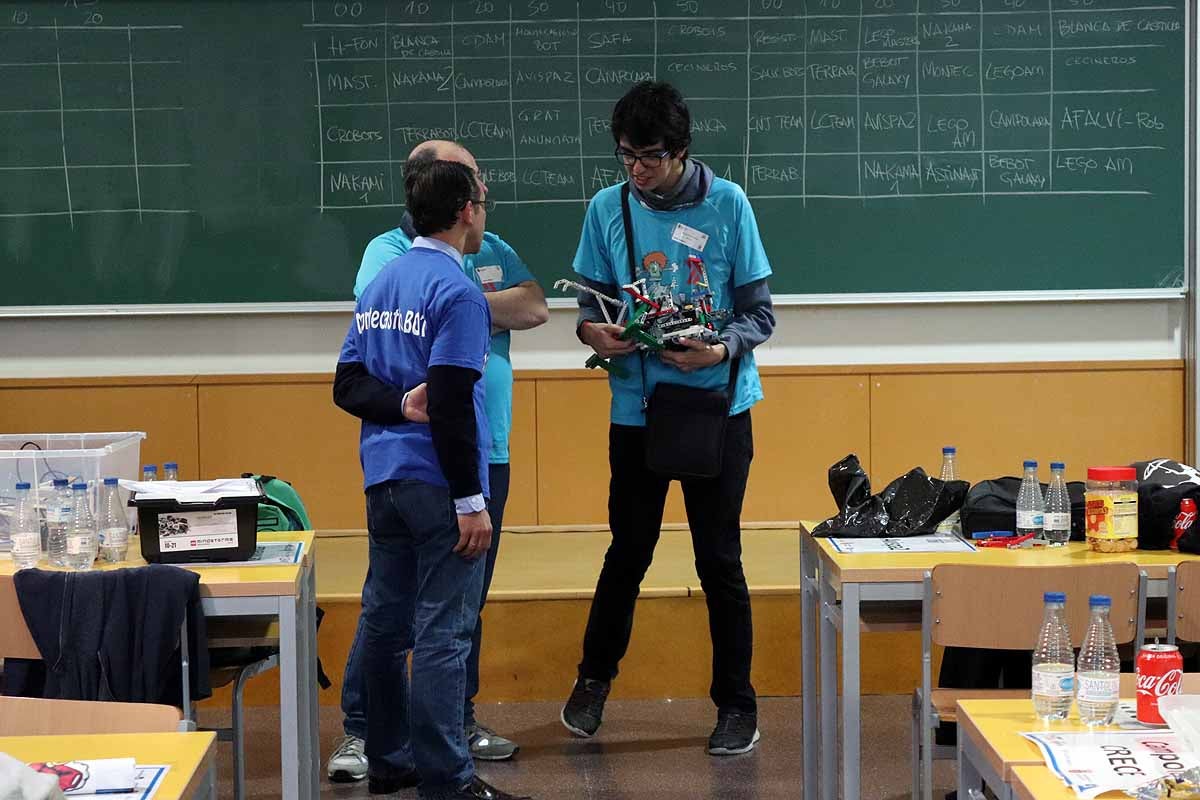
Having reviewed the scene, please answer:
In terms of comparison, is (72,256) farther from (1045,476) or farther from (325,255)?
(1045,476)

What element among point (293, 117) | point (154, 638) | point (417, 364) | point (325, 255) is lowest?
point (154, 638)

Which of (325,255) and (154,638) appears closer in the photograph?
(154,638)

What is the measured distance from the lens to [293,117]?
533cm

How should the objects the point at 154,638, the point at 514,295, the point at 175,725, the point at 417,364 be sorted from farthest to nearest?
the point at 514,295 → the point at 417,364 → the point at 154,638 → the point at 175,725

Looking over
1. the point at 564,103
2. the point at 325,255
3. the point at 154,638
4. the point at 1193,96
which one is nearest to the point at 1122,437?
the point at 1193,96

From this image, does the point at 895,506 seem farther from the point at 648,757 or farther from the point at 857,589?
the point at 648,757

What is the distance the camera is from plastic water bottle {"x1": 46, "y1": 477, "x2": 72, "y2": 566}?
3.05 metres

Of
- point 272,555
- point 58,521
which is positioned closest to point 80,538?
point 58,521

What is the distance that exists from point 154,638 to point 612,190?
1.79 m

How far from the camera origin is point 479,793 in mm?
3330

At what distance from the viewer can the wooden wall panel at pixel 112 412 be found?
5363 millimetres

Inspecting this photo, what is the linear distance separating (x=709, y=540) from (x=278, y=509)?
1.17 meters

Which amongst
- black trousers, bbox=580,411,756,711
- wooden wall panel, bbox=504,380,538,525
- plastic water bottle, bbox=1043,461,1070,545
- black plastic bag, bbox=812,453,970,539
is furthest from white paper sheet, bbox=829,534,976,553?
wooden wall panel, bbox=504,380,538,525

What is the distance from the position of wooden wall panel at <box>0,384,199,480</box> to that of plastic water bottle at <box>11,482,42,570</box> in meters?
2.29
